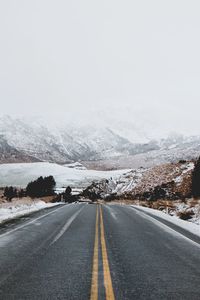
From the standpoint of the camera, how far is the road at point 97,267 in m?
6.80

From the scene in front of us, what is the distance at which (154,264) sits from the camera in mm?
9414

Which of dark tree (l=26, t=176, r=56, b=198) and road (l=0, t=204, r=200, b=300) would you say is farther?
dark tree (l=26, t=176, r=56, b=198)

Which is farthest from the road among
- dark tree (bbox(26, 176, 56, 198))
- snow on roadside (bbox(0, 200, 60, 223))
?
dark tree (bbox(26, 176, 56, 198))

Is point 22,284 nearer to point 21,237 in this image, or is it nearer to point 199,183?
point 21,237

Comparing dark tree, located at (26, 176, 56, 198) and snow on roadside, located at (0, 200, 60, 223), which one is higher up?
dark tree, located at (26, 176, 56, 198)

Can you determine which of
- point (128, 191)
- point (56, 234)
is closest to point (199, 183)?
point (56, 234)

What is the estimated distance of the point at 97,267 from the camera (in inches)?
348

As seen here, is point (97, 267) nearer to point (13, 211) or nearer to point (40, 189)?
point (13, 211)

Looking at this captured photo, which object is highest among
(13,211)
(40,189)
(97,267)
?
(40,189)

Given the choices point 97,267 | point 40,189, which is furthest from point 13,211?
point 40,189

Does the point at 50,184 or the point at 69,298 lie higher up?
the point at 50,184

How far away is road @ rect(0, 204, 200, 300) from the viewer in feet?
22.3

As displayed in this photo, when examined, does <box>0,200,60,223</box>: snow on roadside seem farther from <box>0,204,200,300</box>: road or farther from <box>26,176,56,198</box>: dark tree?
<box>26,176,56,198</box>: dark tree

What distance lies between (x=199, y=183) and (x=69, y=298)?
50.1 m
